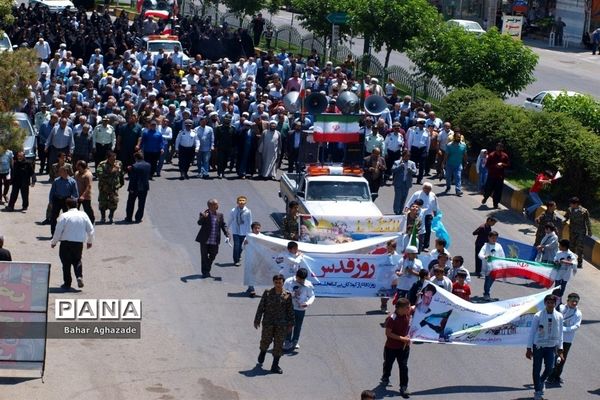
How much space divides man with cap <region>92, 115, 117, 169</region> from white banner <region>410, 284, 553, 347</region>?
531 inches

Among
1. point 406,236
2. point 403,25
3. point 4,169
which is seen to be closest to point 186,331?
point 406,236

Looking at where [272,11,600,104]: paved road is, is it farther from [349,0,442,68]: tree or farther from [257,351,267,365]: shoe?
[257,351,267,365]: shoe

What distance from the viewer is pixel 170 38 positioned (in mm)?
45281

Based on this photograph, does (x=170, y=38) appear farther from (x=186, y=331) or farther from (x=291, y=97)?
(x=186, y=331)

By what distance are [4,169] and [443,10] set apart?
48258mm

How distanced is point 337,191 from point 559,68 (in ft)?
106

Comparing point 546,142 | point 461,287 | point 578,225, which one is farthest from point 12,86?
point 546,142

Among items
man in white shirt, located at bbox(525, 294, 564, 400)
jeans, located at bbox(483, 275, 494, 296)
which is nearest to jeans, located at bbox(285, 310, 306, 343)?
man in white shirt, located at bbox(525, 294, 564, 400)

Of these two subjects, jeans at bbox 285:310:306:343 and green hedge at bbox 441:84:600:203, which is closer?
jeans at bbox 285:310:306:343

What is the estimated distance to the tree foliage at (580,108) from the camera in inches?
1254

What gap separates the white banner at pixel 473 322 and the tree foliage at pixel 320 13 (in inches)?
1069

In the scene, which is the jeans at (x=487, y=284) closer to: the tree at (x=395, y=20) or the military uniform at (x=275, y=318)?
the military uniform at (x=275, y=318)

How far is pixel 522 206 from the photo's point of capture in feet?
96.8

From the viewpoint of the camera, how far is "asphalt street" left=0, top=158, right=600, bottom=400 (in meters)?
17.4
